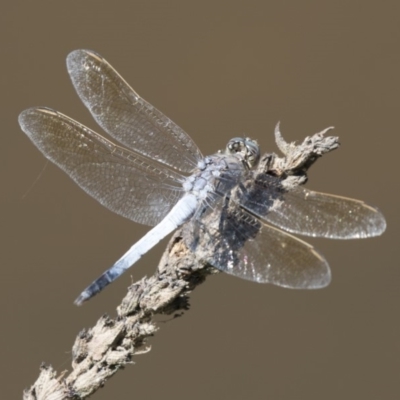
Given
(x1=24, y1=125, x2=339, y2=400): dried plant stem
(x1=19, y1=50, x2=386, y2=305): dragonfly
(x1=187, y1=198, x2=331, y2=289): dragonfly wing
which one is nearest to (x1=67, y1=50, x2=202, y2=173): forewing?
(x1=19, y1=50, x2=386, y2=305): dragonfly

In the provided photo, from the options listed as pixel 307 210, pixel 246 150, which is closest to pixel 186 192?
pixel 246 150

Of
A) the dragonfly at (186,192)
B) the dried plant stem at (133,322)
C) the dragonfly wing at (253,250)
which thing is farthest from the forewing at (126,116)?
the dried plant stem at (133,322)

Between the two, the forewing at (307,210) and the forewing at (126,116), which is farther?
the forewing at (126,116)

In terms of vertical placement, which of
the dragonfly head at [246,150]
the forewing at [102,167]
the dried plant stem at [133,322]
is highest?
the forewing at [102,167]

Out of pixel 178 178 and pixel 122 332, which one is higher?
pixel 178 178

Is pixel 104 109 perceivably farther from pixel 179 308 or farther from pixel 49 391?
pixel 49 391

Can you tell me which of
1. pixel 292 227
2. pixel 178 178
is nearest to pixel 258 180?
pixel 292 227

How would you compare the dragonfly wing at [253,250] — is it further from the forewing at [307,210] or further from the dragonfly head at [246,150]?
the dragonfly head at [246,150]

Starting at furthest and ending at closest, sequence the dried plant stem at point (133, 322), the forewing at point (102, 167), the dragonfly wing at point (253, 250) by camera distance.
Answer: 1. the forewing at point (102, 167)
2. the dragonfly wing at point (253, 250)
3. the dried plant stem at point (133, 322)
